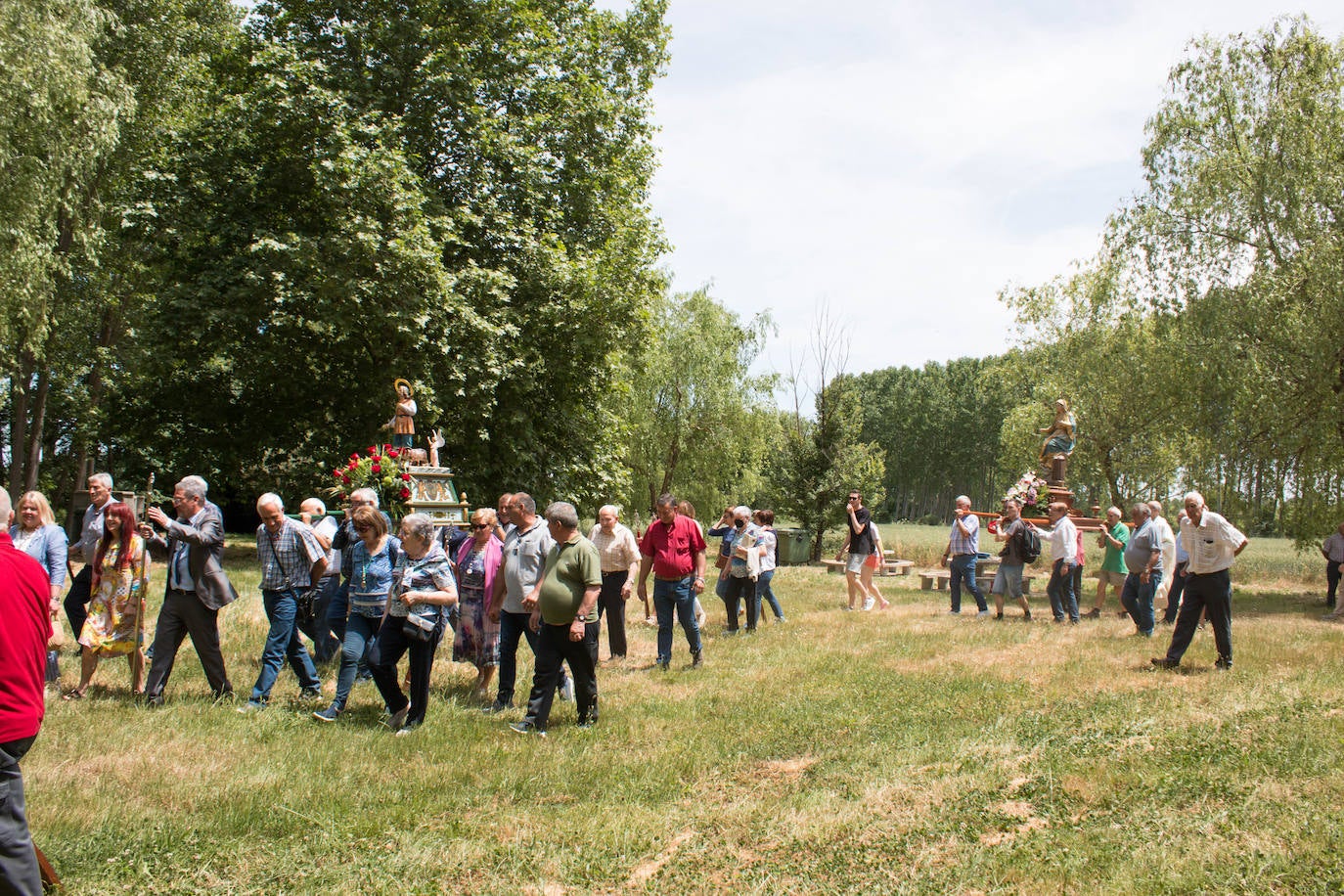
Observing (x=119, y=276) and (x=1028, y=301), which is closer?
(x=119, y=276)

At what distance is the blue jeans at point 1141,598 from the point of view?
1194 cm

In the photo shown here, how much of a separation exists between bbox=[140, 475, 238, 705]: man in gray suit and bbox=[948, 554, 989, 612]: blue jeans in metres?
10.5

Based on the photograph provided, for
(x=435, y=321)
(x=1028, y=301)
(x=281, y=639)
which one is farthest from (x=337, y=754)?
(x=1028, y=301)

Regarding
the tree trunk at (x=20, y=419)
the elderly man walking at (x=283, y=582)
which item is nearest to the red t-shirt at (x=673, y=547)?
the elderly man walking at (x=283, y=582)

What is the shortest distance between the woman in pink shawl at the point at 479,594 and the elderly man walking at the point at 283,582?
4.27 ft

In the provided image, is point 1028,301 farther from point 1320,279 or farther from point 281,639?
point 281,639

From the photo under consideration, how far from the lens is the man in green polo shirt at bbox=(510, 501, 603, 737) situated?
714 centimetres

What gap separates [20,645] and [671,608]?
23.1 feet

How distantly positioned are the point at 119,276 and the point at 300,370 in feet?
38.8

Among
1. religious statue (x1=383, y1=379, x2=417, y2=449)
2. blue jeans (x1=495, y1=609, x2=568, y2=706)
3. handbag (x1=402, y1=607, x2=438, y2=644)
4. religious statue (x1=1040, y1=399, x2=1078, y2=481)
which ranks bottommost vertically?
blue jeans (x1=495, y1=609, x2=568, y2=706)

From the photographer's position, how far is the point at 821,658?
34.9 feet

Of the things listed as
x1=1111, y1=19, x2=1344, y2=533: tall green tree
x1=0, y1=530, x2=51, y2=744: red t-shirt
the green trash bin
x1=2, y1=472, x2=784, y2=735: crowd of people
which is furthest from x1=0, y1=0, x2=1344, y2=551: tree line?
x1=0, y1=530, x2=51, y2=744: red t-shirt

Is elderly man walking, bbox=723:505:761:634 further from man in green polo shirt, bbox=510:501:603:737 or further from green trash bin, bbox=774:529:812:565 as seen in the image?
green trash bin, bbox=774:529:812:565

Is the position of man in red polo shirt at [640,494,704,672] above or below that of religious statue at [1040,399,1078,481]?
below
